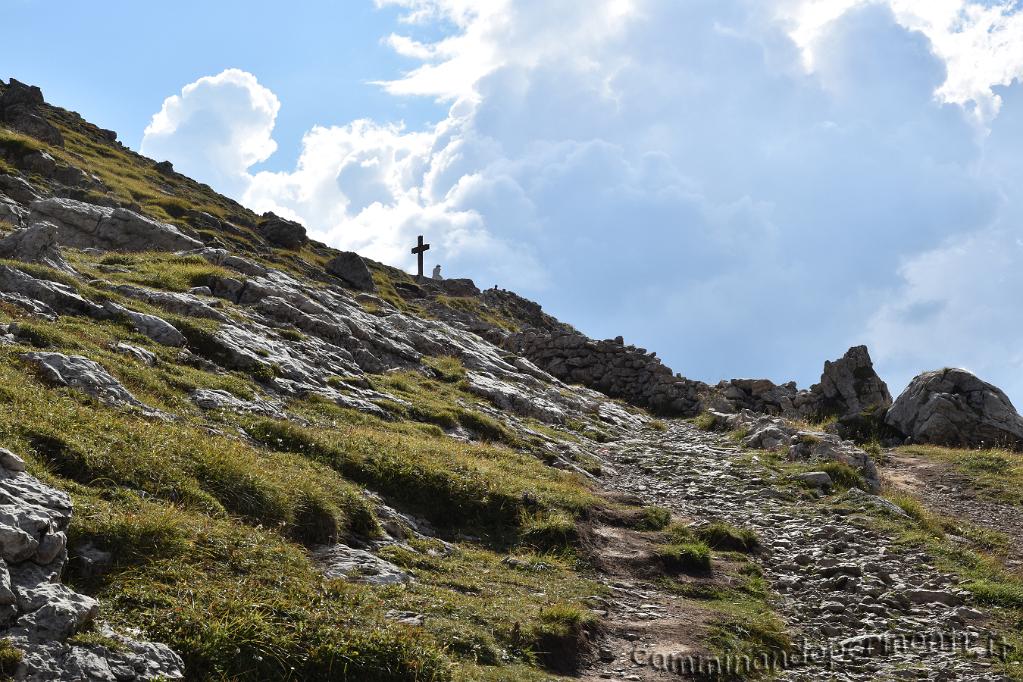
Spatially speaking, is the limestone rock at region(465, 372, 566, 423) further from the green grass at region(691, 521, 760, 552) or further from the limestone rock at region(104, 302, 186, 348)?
the green grass at region(691, 521, 760, 552)

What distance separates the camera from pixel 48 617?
873cm

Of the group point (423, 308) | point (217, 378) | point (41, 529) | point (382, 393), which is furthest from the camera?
point (423, 308)

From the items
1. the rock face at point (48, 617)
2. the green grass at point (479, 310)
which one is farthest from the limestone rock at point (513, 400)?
the green grass at point (479, 310)

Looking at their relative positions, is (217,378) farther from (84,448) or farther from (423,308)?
(423,308)

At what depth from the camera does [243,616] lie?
10.1 m

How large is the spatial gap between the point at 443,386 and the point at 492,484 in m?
15.8

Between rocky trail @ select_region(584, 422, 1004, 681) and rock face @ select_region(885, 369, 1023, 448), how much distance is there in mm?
15011

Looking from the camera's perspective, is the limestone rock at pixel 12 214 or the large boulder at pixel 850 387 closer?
the limestone rock at pixel 12 214

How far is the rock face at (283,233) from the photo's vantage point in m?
85.0

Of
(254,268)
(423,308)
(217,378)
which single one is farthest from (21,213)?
(423,308)

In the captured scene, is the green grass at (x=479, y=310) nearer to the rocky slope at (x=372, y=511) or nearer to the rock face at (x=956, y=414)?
the rocky slope at (x=372, y=511)

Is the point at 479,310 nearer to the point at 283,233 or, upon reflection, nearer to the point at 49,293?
the point at 283,233

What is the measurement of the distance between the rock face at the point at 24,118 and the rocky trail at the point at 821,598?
272 feet

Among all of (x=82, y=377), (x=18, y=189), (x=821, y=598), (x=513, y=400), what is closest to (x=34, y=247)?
(x=82, y=377)
